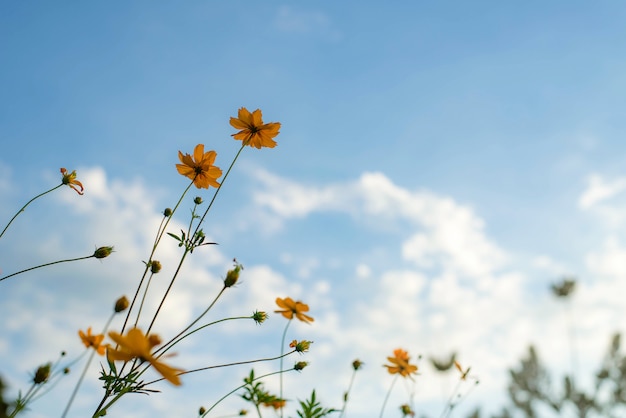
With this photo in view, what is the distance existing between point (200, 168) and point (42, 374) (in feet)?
3.22

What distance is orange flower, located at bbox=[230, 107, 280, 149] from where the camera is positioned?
227 centimetres

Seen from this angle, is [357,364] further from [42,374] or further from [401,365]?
[42,374]

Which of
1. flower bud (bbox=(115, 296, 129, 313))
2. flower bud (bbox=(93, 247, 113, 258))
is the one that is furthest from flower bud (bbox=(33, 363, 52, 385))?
flower bud (bbox=(93, 247, 113, 258))

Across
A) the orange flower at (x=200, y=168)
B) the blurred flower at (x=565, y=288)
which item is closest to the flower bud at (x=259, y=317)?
the orange flower at (x=200, y=168)

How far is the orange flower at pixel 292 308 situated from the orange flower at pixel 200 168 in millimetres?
611

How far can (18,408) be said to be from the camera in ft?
5.55

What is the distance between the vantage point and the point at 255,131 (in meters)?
2.29

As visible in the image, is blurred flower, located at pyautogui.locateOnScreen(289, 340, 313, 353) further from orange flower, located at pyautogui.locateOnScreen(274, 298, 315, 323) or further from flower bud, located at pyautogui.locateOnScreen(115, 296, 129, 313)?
flower bud, located at pyautogui.locateOnScreen(115, 296, 129, 313)

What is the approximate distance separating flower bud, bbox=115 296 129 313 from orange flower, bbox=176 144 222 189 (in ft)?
1.92

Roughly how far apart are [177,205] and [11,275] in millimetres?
620

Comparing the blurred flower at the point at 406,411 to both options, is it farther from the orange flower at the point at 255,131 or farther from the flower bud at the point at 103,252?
the flower bud at the point at 103,252

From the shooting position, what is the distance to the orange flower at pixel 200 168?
2168 millimetres

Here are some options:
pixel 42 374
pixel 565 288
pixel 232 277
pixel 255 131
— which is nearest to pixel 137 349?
pixel 232 277

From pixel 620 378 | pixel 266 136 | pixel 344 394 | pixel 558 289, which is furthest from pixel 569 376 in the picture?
pixel 266 136
